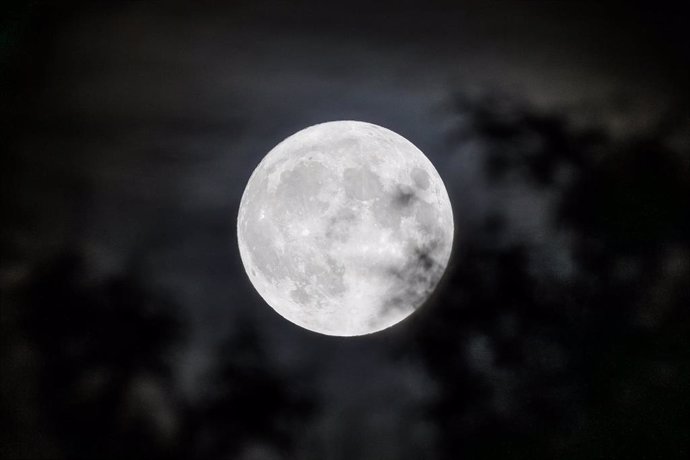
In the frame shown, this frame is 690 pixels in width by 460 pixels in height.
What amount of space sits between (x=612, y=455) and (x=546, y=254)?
A: 1565 millimetres

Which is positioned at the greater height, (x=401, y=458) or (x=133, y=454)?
(x=401, y=458)

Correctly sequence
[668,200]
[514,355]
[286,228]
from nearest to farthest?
[286,228] → [668,200] → [514,355]

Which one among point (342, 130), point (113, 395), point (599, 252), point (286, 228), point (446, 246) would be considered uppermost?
point (599, 252)

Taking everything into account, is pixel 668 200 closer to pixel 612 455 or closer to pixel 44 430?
pixel 612 455

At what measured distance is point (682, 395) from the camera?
150 inches

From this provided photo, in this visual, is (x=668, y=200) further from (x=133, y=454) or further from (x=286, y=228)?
(x=133, y=454)

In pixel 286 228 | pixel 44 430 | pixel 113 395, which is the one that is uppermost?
pixel 286 228

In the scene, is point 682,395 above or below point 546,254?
below

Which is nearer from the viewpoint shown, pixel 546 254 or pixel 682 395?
pixel 682 395

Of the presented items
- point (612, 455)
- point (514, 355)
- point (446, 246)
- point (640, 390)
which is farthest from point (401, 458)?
point (446, 246)

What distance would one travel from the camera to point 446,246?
3.16 m

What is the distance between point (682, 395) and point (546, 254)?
133cm

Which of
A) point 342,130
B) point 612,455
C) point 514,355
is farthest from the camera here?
point 514,355

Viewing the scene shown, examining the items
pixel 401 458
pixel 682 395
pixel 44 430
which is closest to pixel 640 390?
pixel 682 395
